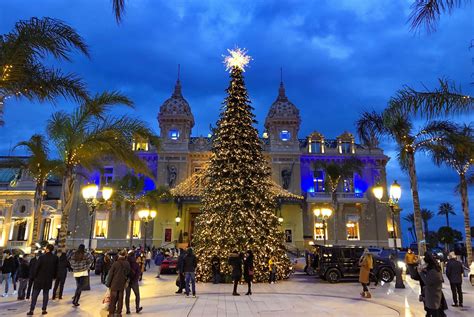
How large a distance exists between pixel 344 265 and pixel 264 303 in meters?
8.21

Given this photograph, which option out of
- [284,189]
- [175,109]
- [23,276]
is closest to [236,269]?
[23,276]

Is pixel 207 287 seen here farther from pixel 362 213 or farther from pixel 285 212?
pixel 362 213

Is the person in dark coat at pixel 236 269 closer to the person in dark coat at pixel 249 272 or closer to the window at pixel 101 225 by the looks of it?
the person in dark coat at pixel 249 272

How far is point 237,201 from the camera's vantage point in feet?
57.1

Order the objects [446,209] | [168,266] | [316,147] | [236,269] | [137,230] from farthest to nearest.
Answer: [446,209] → [316,147] → [137,230] → [168,266] → [236,269]

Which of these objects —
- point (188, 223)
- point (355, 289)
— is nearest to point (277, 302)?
point (355, 289)

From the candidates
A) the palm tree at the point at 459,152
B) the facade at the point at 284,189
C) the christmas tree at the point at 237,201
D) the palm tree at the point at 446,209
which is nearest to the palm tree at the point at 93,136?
the christmas tree at the point at 237,201

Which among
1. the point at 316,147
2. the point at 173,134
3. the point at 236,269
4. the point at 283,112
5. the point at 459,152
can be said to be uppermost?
the point at 283,112

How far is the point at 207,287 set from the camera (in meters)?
15.7

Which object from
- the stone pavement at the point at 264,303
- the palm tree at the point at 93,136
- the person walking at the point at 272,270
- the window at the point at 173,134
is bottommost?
the stone pavement at the point at 264,303

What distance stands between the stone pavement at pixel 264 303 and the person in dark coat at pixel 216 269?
89 centimetres

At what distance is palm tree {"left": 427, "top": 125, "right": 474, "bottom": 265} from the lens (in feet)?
49.1

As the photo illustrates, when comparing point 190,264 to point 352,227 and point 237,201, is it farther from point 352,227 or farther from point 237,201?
point 352,227

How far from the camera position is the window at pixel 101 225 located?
40.1m
